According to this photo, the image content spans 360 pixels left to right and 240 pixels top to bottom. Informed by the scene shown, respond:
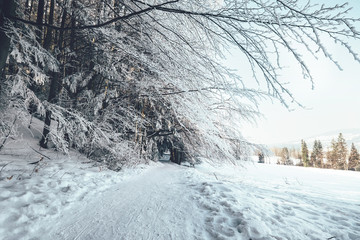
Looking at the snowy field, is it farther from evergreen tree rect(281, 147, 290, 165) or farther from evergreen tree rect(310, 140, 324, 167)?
evergreen tree rect(281, 147, 290, 165)

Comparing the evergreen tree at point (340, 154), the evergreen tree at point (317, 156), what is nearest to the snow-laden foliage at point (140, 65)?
the evergreen tree at point (340, 154)

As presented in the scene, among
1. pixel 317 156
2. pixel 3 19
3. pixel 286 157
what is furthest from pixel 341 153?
pixel 3 19

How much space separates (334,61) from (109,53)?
21.5ft

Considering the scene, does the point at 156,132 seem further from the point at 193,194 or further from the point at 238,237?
the point at 238,237

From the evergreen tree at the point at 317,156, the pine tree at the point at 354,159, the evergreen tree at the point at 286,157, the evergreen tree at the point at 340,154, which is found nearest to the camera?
the pine tree at the point at 354,159

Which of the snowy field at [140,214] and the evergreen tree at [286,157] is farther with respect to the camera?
the evergreen tree at [286,157]

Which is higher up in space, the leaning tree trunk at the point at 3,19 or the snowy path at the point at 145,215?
the leaning tree trunk at the point at 3,19

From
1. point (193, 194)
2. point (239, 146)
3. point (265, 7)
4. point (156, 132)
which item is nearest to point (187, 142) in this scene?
point (156, 132)

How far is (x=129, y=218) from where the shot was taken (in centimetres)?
259

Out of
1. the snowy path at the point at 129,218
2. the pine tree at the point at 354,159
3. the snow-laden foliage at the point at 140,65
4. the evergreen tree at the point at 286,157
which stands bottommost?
the evergreen tree at the point at 286,157

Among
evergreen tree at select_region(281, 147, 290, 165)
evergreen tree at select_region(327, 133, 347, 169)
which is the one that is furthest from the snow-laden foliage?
evergreen tree at select_region(281, 147, 290, 165)

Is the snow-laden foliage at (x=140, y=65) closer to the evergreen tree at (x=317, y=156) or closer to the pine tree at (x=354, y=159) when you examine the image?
the pine tree at (x=354, y=159)

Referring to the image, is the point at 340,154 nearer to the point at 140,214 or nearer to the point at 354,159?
the point at 354,159

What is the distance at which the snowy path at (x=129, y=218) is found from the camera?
84.7 inches
